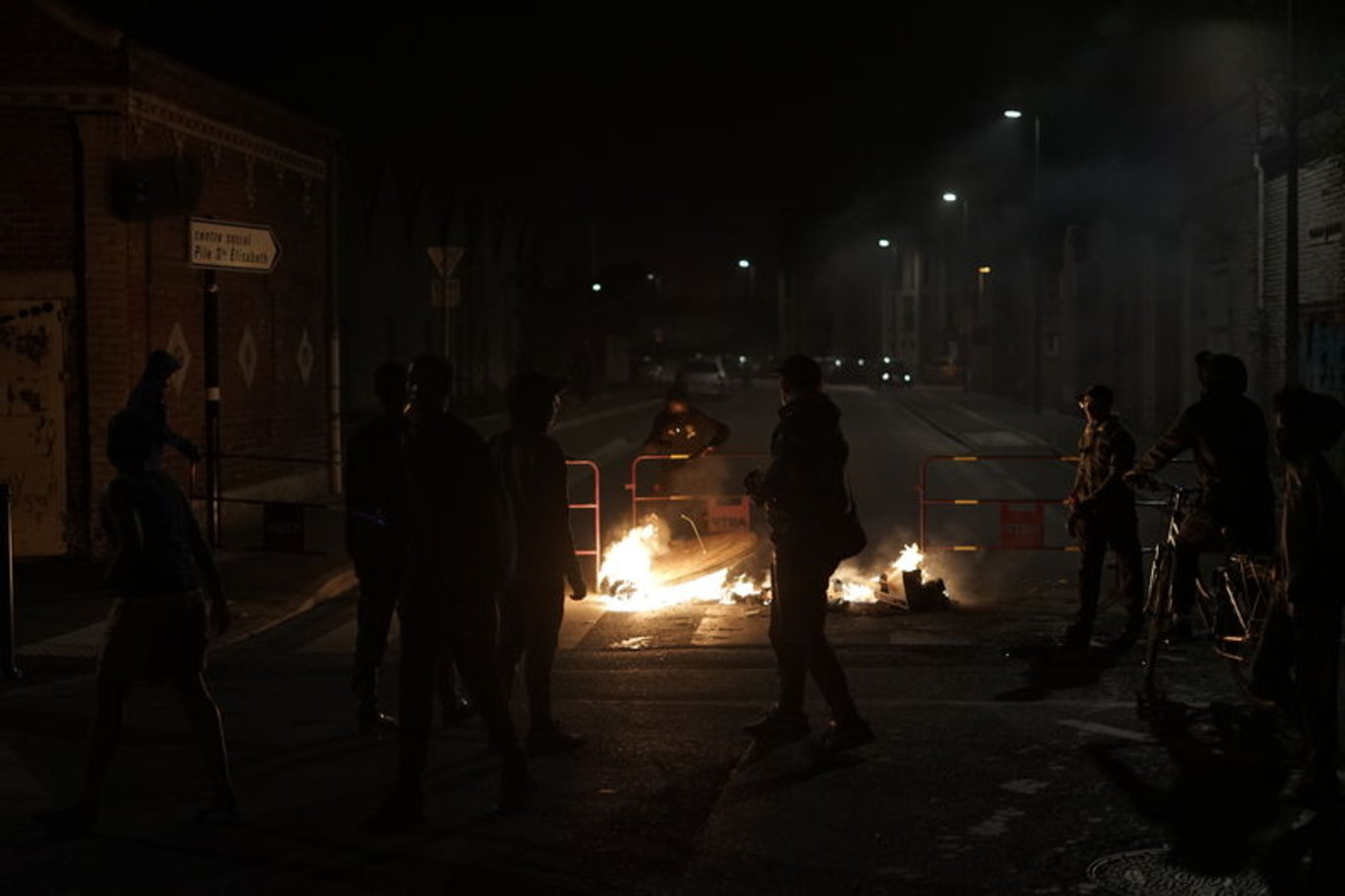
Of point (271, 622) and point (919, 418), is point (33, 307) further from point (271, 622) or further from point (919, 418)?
point (919, 418)

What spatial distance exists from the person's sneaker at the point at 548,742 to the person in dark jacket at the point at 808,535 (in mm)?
931

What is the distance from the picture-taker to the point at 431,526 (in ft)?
23.4

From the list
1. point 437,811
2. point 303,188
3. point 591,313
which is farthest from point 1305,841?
point 591,313

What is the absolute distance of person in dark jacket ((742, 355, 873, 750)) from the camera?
27.3 feet

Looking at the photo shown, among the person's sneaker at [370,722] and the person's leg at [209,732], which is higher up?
the person's leg at [209,732]

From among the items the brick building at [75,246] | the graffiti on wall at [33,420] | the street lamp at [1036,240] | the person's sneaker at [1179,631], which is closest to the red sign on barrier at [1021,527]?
the person's sneaker at [1179,631]

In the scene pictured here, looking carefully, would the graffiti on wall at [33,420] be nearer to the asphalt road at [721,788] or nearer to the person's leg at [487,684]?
the asphalt road at [721,788]

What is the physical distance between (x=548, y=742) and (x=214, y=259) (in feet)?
26.3

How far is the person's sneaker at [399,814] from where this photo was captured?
6.84 metres

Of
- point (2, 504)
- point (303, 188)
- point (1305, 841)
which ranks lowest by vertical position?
point (1305, 841)

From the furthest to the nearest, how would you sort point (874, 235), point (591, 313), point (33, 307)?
point (874, 235), point (591, 313), point (33, 307)

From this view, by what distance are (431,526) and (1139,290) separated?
33.3 metres

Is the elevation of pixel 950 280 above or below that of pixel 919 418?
above

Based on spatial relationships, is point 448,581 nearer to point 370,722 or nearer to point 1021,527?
point 370,722
